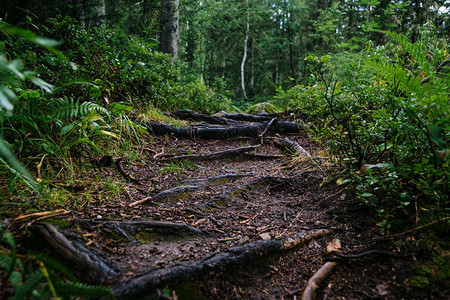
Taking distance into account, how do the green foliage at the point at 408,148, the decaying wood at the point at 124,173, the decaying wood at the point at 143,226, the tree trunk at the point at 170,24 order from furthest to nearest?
the tree trunk at the point at 170,24 < the decaying wood at the point at 124,173 < the decaying wood at the point at 143,226 < the green foliage at the point at 408,148

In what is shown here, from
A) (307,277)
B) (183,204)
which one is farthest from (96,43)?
(307,277)

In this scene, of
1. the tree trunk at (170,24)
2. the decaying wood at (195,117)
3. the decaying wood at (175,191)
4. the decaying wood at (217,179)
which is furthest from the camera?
the tree trunk at (170,24)

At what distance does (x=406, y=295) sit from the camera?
128 cm

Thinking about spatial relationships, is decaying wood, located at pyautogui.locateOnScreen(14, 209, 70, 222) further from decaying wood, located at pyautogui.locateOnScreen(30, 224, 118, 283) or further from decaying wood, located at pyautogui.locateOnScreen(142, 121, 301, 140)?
decaying wood, located at pyautogui.locateOnScreen(142, 121, 301, 140)

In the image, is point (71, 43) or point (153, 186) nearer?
point (153, 186)

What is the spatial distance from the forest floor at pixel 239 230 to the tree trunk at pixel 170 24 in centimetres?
538

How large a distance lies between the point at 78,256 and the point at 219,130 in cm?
373

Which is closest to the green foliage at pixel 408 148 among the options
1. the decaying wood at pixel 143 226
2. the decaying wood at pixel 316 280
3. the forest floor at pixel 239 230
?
the forest floor at pixel 239 230

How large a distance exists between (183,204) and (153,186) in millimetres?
510

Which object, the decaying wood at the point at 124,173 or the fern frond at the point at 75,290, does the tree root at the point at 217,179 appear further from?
the fern frond at the point at 75,290

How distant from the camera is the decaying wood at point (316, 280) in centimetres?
142

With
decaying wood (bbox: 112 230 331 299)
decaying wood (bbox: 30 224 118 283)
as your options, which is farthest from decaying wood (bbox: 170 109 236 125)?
decaying wood (bbox: 30 224 118 283)

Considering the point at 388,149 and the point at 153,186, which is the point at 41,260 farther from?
the point at 388,149

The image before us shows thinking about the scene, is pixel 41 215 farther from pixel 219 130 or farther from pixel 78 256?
pixel 219 130
